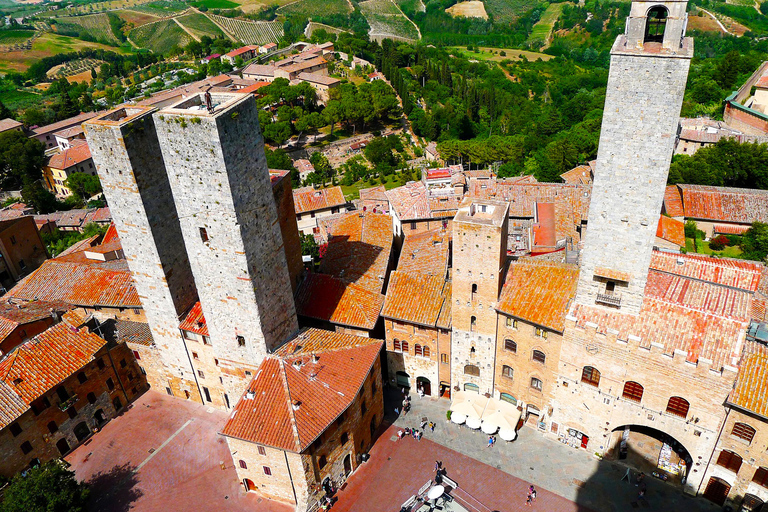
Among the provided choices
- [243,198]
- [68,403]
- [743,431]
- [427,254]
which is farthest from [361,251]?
[743,431]

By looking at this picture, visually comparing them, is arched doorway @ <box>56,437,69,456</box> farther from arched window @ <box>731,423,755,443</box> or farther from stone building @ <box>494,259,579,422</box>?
arched window @ <box>731,423,755,443</box>

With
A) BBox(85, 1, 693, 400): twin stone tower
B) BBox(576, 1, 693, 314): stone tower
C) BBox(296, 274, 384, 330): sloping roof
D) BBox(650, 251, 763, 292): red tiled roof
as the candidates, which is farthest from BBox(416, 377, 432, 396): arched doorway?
BBox(650, 251, 763, 292): red tiled roof

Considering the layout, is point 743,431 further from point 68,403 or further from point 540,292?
point 68,403

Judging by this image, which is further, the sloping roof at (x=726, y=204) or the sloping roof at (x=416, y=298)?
the sloping roof at (x=726, y=204)

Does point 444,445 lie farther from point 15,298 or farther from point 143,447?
point 15,298

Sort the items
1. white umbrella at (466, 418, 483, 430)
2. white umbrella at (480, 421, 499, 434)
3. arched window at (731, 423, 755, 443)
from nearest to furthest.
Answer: arched window at (731, 423, 755, 443)
white umbrella at (480, 421, 499, 434)
white umbrella at (466, 418, 483, 430)

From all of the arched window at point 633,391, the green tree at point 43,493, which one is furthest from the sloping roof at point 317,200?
the arched window at point 633,391

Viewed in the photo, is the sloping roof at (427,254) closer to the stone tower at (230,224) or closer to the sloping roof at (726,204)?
the stone tower at (230,224)
